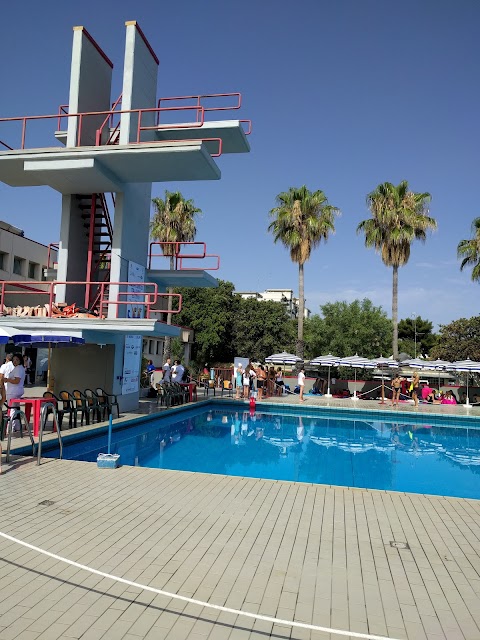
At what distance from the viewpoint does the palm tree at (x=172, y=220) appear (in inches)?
1252

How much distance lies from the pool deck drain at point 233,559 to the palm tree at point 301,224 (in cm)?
2325

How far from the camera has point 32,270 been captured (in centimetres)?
2958

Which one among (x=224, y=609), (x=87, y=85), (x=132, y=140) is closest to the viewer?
(x=224, y=609)

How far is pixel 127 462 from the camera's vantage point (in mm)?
11000

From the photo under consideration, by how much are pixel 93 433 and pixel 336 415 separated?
11241mm

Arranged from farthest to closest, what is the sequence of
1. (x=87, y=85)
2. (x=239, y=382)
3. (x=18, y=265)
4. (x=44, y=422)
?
(x=18, y=265)
(x=239, y=382)
(x=87, y=85)
(x=44, y=422)

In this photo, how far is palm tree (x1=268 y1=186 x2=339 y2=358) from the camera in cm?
3038

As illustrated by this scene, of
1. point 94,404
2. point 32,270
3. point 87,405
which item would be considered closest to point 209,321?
point 32,270

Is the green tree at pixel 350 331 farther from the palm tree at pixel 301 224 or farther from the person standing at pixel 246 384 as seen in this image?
the person standing at pixel 246 384

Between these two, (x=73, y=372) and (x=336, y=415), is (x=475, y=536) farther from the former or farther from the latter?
(x=336, y=415)

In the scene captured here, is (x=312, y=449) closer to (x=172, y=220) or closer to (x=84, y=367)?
(x=84, y=367)

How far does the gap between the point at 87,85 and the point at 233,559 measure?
14.9 metres

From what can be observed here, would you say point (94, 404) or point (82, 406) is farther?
point (94, 404)

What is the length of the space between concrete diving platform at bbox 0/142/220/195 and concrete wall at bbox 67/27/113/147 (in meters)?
0.99
